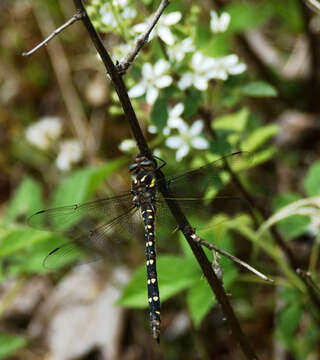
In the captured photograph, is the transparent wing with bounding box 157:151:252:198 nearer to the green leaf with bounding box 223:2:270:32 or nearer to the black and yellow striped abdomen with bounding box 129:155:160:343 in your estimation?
the black and yellow striped abdomen with bounding box 129:155:160:343

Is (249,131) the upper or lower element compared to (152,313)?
upper

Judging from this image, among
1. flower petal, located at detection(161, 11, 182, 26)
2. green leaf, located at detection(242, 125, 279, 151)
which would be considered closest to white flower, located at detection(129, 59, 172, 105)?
flower petal, located at detection(161, 11, 182, 26)

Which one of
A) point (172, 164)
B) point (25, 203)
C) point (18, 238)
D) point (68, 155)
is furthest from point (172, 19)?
point (68, 155)

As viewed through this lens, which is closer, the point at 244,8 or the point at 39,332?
the point at 244,8

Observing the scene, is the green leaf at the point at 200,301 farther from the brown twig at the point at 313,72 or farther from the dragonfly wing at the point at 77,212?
the brown twig at the point at 313,72

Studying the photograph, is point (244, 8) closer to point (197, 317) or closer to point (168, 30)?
point (168, 30)

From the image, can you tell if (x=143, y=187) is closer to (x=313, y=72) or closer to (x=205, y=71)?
(x=205, y=71)

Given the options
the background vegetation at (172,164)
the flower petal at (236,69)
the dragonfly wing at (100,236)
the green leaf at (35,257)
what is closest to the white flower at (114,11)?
the background vegetation at (172,164)

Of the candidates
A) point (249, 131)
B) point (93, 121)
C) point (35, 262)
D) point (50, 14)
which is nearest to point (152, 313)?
point (35, 262)
